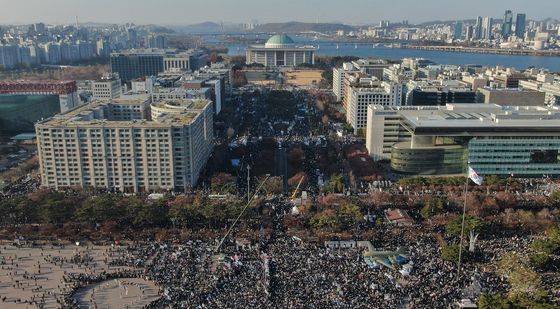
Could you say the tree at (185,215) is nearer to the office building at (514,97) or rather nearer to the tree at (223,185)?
the tree at (223,185)

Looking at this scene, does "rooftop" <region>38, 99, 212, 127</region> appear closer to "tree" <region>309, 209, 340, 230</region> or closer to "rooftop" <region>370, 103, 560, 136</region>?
"tree" <region>309, 209, 340, 230</region>

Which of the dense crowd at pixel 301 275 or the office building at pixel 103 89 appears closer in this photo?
the dense crowd at pixel 301 275

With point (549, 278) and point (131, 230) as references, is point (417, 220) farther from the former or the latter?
point (131, 230)

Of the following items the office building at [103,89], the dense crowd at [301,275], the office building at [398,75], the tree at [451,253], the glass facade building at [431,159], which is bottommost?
the dense crowd at [301,275]

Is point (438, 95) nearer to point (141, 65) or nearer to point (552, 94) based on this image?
point (552, 94)

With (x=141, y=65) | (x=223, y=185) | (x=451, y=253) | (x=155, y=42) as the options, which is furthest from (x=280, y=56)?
(x=451, y=253)

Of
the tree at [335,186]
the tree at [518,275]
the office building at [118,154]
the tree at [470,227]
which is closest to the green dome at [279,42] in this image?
the office building at [118,154]

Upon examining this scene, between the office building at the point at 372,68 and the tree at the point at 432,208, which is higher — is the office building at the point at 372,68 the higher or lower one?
the higher one

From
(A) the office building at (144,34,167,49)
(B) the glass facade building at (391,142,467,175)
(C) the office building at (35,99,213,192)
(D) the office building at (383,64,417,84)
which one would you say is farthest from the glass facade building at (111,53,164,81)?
(B) the glass facade building at (391,142,467,175)
